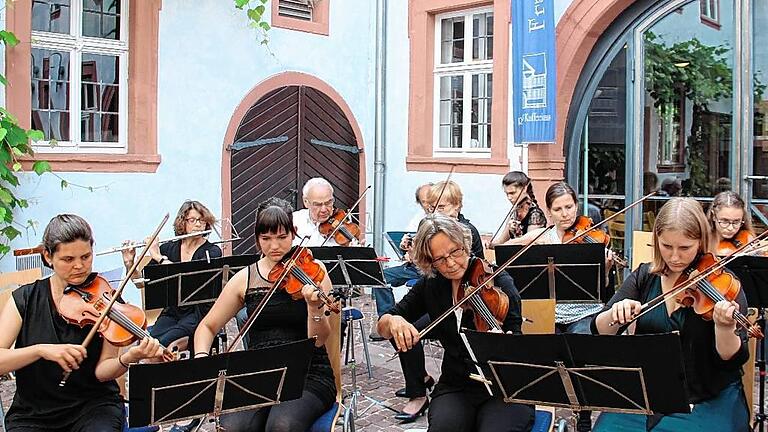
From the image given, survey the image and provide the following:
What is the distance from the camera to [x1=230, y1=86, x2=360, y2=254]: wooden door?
8695mm

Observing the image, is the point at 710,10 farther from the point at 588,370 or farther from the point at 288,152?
the point at 588,370

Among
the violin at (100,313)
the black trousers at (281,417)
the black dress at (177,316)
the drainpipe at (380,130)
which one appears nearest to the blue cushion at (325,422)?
the black trousers at (281,417)

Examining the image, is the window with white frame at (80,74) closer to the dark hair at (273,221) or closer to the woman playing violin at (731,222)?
the dark hair at (273,221)

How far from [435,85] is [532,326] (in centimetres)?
517

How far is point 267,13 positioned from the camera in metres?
8.76

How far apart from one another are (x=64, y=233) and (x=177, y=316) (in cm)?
233

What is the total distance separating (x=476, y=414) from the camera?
348 centimetres

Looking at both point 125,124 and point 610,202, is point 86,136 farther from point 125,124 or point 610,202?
point 610,202

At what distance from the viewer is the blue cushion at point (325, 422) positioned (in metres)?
3.55

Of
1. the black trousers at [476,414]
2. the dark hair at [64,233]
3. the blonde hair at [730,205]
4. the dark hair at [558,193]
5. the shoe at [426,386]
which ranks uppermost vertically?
the dark hair at [558,193]

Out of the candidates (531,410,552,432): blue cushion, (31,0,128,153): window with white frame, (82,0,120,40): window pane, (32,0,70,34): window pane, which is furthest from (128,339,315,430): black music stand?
(82,0,120,40): window pane

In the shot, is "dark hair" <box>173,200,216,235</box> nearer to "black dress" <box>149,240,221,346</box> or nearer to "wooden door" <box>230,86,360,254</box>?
"black dress" <box>149,240,221,346</box>

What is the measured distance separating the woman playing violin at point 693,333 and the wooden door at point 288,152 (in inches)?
232

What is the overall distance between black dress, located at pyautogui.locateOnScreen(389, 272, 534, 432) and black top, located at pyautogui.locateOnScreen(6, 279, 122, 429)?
4.35 feet
